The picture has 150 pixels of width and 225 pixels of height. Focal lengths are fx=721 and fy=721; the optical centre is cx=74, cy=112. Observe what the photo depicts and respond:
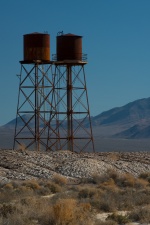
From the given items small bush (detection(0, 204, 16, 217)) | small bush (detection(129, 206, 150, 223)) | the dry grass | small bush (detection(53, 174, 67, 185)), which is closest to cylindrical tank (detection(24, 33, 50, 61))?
the dry grass

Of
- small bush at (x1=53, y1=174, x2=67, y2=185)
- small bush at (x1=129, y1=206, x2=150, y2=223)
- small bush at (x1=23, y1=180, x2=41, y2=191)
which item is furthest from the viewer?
small bush at (x1=53, y1=174, x2=67, y2=185)

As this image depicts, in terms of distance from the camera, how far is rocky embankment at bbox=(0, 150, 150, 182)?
137 feet

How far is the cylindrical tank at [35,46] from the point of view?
56000 millimetres

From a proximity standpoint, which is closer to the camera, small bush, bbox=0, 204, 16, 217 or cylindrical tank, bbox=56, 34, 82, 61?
small bush, bbox=0, 204, 16, 217

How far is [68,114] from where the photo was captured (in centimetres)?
5800

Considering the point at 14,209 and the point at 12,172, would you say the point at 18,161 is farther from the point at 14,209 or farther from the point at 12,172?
the point at 14,209

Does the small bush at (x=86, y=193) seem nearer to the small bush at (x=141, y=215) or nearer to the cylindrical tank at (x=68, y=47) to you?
the small bush at (x=141, y=215)

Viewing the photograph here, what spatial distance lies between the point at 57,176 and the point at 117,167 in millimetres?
7504

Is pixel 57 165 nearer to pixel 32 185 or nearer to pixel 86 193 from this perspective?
pixel 32 185

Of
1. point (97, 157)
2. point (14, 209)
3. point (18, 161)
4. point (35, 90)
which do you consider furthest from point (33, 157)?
point (14, 209)

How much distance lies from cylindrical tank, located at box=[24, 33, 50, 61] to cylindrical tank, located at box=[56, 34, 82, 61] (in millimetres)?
1373

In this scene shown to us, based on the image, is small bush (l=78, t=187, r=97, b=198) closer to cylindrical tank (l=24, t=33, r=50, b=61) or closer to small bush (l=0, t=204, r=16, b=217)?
small bush (l=0, t=204, r=16, b=217)

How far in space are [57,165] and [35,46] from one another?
49.7 ft

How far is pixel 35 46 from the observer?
5619 cm
